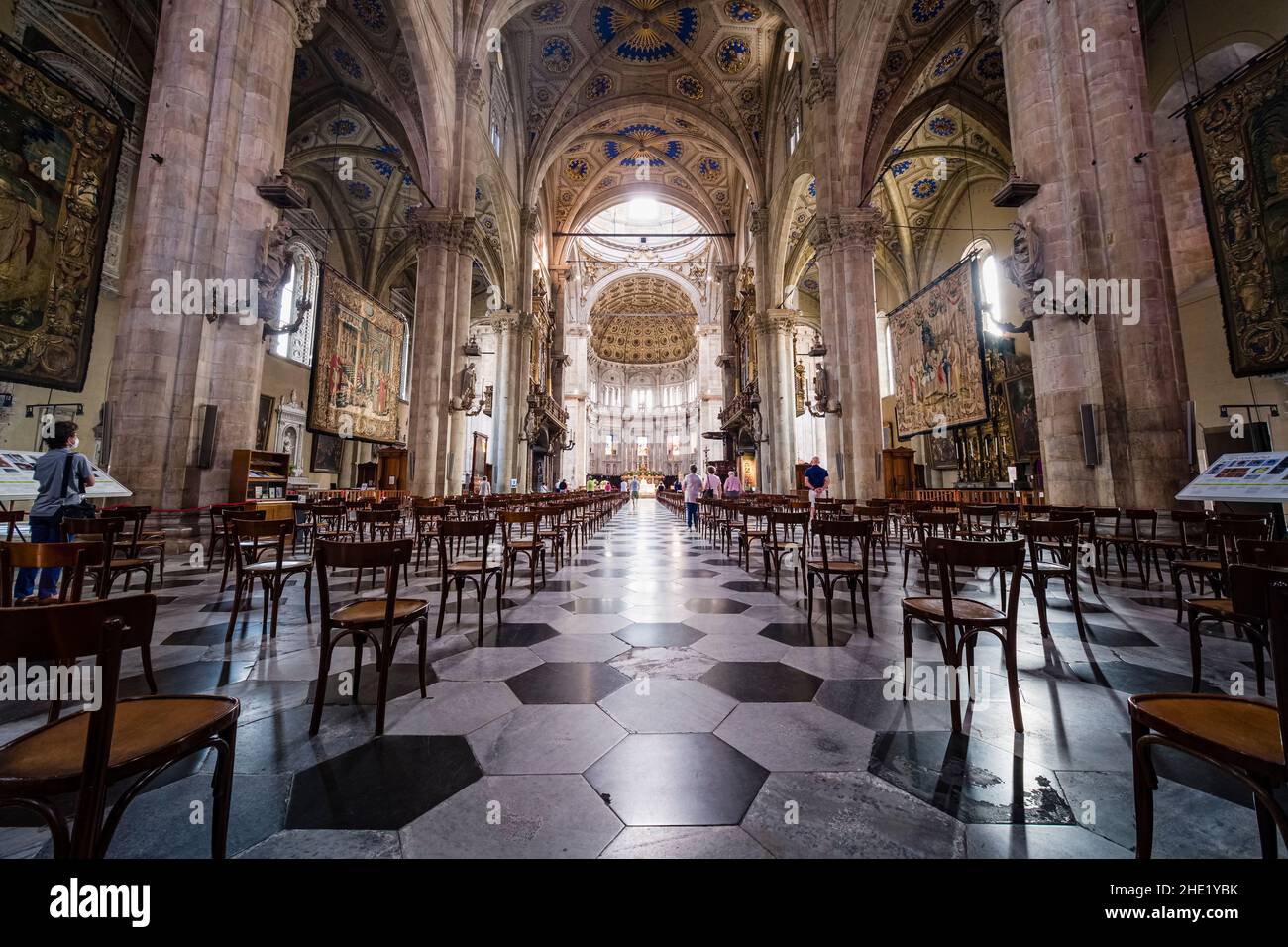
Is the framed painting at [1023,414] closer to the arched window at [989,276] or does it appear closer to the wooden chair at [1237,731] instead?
the arched window at [989,276]

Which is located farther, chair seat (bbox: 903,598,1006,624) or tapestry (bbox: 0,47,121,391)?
tapestry (bbox: 0,47,121,391)

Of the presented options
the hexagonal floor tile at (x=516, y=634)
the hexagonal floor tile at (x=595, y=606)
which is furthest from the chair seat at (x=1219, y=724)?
the hexagonal floor tile at (x=595, y=606)

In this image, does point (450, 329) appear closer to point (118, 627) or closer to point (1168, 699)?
point (118, 627)

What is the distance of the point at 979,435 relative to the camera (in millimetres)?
14188

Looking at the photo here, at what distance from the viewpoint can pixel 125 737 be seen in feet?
3.66

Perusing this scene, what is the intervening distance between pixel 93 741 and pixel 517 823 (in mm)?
939

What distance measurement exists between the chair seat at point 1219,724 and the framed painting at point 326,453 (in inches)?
749

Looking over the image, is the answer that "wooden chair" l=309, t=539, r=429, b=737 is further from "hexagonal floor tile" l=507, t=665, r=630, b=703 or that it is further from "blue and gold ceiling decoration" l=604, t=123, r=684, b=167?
"blue and gold ceiling decoration" l=604, t=123, r=684, b=167

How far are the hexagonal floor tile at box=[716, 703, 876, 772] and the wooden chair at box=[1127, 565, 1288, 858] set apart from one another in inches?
28.7

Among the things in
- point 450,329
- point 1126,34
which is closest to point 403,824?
point 1126,34

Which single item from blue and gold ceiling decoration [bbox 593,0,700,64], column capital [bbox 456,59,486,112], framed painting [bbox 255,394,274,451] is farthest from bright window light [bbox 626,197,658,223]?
framed painting [bbox 255,394,274,451]

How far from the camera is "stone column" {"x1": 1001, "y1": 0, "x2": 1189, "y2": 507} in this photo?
5.25 meters

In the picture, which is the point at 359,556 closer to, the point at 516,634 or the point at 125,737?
the point at 125,737
